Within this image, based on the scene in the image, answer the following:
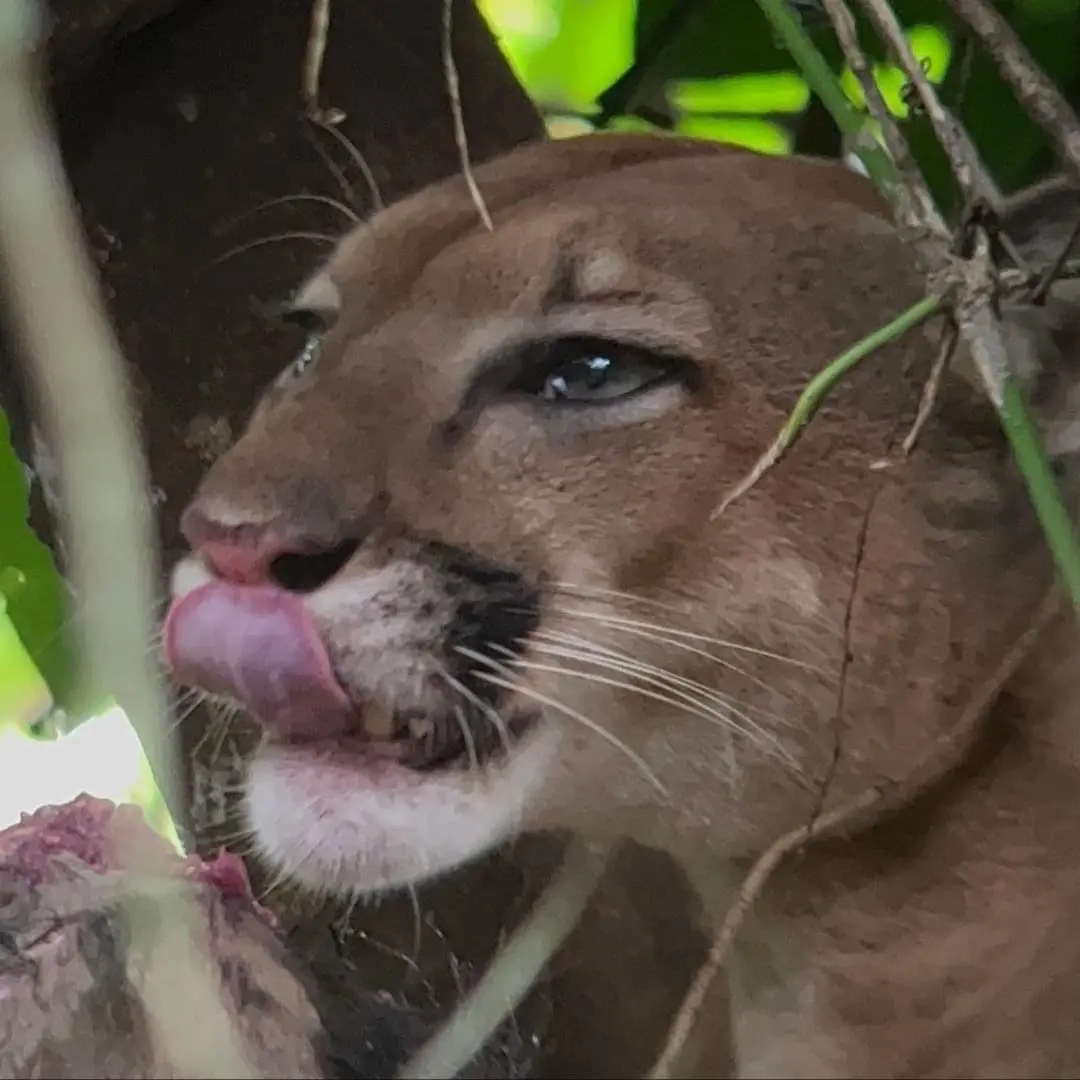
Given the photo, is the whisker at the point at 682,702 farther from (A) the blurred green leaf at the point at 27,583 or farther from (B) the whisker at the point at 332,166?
(B) the whisker at the point at 332,166

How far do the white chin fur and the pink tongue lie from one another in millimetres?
55

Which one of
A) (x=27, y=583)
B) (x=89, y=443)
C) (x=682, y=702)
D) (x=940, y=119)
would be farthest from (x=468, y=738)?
(x=27, y=583)

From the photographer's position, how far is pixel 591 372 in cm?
89

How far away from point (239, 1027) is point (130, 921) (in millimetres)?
77

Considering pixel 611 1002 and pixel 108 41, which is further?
pixel 108 41

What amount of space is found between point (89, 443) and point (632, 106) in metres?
0.63

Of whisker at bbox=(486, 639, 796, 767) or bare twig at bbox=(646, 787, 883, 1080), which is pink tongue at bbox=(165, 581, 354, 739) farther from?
bare twig at bbox=(646, 787, 883, 1080)

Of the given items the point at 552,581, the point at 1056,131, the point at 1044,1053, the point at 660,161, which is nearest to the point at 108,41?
the point at 660,161

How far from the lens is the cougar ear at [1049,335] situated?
87cm

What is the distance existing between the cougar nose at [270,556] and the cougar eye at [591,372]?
0.16 meters

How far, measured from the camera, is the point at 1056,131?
0.74 metres

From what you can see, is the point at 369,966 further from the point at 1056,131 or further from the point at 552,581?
the point at 1056,131

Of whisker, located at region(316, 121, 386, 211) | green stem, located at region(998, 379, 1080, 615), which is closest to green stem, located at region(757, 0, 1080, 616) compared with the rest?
green stem, located at region(998, 379, 1080, 615)

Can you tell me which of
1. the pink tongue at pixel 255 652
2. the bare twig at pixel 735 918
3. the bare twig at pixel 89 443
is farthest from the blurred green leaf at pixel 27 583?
the bare twig at pixel 735 918
